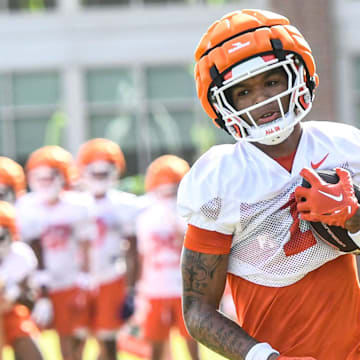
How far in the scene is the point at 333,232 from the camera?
8.64ft

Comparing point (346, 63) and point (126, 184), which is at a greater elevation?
point (346, 63)

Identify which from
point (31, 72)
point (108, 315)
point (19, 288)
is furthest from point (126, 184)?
point (19, 288)

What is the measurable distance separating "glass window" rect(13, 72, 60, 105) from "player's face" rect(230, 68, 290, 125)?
1176 cm

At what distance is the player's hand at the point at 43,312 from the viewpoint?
7246 mm

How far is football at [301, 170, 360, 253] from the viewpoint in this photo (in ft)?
8.63

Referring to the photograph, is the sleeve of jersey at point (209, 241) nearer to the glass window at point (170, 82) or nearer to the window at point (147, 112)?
the window at point (147, 112)

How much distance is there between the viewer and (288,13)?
14.2 m

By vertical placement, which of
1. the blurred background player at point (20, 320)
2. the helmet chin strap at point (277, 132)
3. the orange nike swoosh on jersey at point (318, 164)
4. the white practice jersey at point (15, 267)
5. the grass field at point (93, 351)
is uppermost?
the helmet chin strap at point (277, 132)

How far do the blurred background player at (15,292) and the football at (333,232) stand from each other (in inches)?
154

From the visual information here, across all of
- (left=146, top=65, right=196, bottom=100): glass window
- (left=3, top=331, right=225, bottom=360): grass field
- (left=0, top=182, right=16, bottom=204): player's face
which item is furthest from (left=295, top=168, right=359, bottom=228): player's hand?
(left=146, top=65, right=196, bottom=100): glass window

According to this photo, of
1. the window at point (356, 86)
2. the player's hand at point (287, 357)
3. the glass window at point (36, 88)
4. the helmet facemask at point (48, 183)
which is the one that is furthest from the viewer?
the window at point (356, 86)

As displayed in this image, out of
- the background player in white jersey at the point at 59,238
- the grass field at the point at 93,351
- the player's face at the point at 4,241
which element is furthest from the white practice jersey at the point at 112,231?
the player's face at the point at 4,241

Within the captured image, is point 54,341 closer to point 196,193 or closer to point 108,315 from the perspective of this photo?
point 108,315

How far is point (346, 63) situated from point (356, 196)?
39.4 feet
